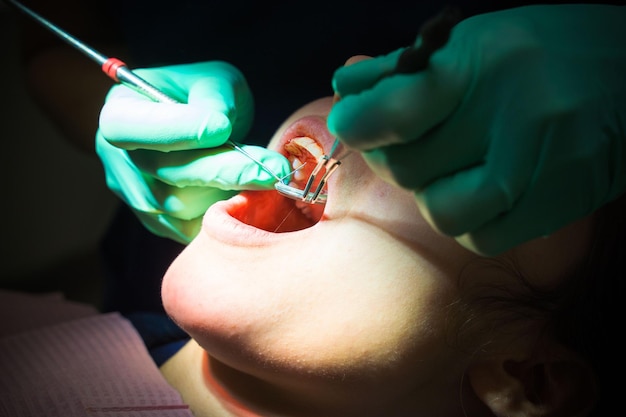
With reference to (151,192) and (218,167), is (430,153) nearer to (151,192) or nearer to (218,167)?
(218,167)

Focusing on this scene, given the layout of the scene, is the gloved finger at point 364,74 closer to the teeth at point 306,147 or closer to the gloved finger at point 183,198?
the teeth at point 306,147

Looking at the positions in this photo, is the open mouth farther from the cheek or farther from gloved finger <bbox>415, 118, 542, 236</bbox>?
gloved finger <bbox>415, 118, 542, 236</bbox>

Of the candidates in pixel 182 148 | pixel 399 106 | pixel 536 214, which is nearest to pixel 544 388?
pixel 536 214

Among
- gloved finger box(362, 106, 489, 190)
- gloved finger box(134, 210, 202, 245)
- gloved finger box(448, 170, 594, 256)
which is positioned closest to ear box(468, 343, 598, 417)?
gloved finger box(448, 170, 594, 256)

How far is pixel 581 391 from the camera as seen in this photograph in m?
1.02

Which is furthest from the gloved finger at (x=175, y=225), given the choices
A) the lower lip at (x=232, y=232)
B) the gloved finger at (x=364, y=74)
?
the gloved finger at (x=364, y=74)

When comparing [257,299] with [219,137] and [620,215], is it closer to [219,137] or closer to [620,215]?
[219,137]

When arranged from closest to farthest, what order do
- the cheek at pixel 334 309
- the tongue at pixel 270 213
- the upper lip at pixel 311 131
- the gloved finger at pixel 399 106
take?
the gloved finger at pixel 399 106, the cheek at pixel 334 309, the upper lip at pixel 311 131, the tongue at pixel 270 213

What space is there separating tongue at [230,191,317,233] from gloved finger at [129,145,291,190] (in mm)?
61

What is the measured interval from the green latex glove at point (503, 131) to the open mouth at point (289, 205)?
0.32m

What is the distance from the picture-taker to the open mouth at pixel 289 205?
110 centimetres

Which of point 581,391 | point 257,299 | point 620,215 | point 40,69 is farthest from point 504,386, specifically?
point 40,69

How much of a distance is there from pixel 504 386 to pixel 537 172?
0.43m

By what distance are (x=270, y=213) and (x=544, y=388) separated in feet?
1.92
